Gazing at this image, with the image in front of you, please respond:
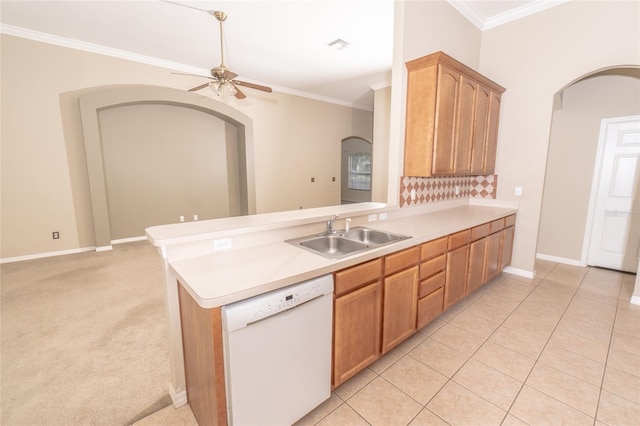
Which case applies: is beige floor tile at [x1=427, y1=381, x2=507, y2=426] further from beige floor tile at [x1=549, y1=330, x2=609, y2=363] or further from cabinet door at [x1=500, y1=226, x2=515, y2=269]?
cabinet door at [x1=500, y1=226, x2=515, y2=269]

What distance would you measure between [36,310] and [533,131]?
5.77 metres

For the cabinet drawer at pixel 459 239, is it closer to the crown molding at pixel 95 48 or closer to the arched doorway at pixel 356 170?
the crown molding at pixel 95 48

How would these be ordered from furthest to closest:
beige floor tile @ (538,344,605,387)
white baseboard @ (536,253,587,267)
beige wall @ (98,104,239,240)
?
beige wall @ (98,104,239,240) → white baseboard @ (536,253,587,267) → beige floor tile @ (538,344,605,387)

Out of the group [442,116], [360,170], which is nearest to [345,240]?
[442,116]

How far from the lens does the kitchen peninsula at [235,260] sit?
1.19 m

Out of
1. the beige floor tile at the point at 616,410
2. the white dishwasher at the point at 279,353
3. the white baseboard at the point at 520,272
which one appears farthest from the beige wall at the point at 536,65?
the white dishwasher at the point at 279,353

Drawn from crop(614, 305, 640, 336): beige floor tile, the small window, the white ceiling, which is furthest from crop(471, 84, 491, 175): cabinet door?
the small window

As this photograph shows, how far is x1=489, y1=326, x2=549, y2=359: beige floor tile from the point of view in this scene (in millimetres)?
2141

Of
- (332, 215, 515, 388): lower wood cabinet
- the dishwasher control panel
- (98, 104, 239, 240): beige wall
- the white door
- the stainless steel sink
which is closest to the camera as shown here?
the dishwasher control panel

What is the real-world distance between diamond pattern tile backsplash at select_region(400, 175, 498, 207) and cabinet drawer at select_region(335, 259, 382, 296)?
54.8 inches

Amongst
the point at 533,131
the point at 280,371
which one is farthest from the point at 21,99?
the point at 533,131

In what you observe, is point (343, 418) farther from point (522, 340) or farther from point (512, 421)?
point (522, 340)

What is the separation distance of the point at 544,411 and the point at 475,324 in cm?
91

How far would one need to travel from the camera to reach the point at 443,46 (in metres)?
3.09
